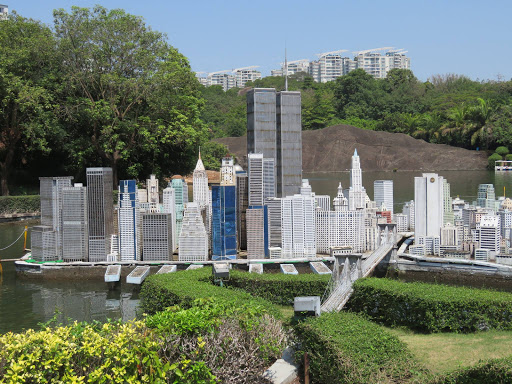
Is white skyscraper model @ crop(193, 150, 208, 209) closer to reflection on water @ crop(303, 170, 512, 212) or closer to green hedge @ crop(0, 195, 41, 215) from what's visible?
green hedge @ crop(0, 195, 41, 215)

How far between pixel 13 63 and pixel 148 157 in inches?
485

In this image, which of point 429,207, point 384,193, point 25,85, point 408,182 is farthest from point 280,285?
point 408,182

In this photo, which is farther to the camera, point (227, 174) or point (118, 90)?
point (118, 90)

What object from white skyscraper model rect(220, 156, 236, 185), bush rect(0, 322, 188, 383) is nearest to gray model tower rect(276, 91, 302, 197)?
white skyscraper model rect(220, 156, 236, 185)

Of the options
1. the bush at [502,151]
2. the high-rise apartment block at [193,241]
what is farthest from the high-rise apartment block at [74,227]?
the bush at [502,151]

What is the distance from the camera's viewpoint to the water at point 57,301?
818 inches

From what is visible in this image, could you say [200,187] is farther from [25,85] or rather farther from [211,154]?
[211,154]

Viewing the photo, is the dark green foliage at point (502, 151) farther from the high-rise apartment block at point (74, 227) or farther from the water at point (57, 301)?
the water at point (57, 301)

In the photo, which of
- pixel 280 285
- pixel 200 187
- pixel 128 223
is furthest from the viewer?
pixel 200 187

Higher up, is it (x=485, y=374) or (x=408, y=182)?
(x=408, y=182)

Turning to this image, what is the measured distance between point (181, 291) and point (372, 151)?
237 feet

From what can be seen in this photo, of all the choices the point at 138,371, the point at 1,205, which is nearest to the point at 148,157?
the point at 1,205

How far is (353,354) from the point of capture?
11344 mm

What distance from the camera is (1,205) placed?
138 feet
